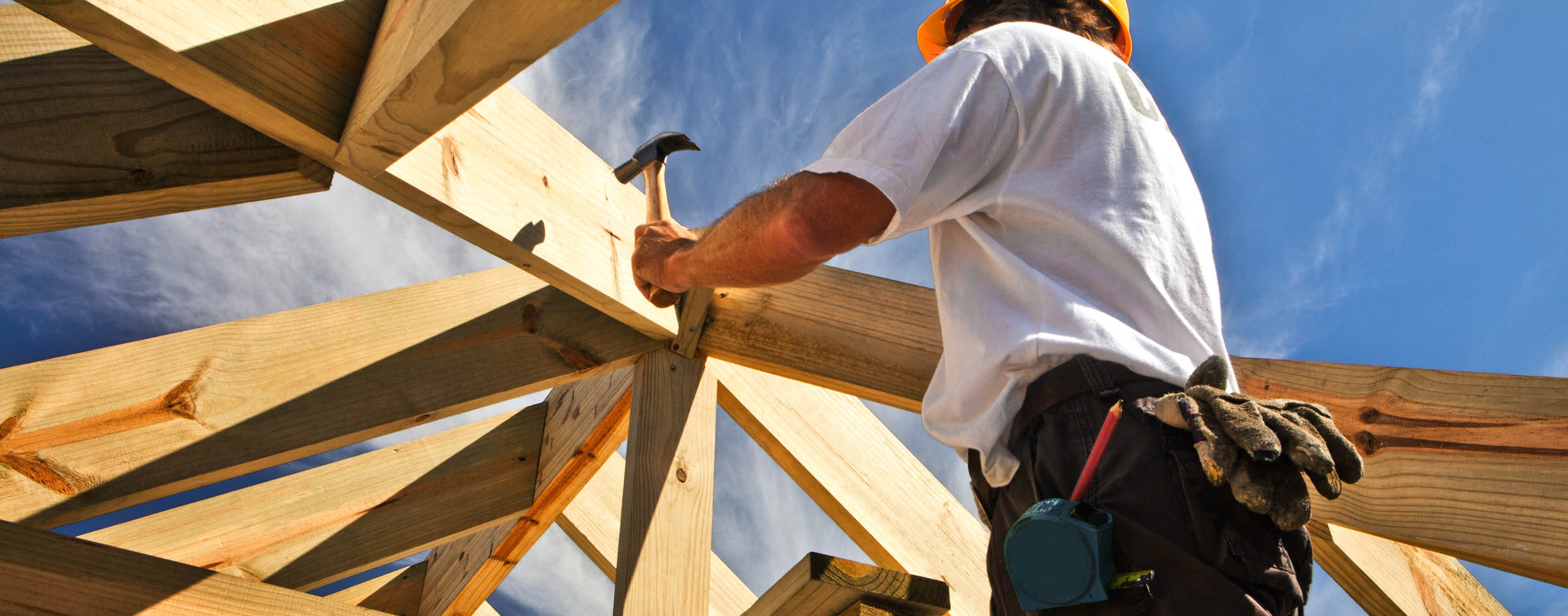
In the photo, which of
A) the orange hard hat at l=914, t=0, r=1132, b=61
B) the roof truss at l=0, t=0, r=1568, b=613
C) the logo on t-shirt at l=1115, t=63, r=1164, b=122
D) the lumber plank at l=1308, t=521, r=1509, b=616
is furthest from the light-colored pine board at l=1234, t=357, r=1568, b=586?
the orange hard hat at l=914, t=0, r=1132, b=61

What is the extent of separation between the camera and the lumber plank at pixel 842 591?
90 cm

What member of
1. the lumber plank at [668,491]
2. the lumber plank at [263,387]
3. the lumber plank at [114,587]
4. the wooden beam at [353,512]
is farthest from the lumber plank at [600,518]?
the lumber plank at [114,587]

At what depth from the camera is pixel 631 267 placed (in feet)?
5.95

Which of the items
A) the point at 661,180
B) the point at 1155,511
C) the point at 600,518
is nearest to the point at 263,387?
the point at 661,180

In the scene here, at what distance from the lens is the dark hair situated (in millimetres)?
1476

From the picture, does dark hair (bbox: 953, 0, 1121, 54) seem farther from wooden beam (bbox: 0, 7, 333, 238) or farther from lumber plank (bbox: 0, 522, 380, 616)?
lumber plank (bbox: 0, 522, 380, 616)

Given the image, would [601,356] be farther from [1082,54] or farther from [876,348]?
[1082,54]

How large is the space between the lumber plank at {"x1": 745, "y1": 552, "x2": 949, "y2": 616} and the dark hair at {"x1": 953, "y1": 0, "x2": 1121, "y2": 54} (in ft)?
3.07

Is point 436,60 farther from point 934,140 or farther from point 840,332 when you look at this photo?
point 840,332

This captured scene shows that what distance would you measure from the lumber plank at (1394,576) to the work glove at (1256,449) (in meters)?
0.82

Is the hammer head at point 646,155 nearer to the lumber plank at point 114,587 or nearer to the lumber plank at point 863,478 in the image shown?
the lumber plank at point 863,478

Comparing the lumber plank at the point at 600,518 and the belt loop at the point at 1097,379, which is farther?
the lumber plank at the point at 600,518

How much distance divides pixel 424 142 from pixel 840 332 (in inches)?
35.9

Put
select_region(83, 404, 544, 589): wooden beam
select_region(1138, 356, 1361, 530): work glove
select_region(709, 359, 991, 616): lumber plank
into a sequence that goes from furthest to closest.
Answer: select_region(83, 404, 544, 589): wooden beam < select_region(709, 359, 991, 616): lumber plank < select_region(1138, 356, 1361, 530): work glove
